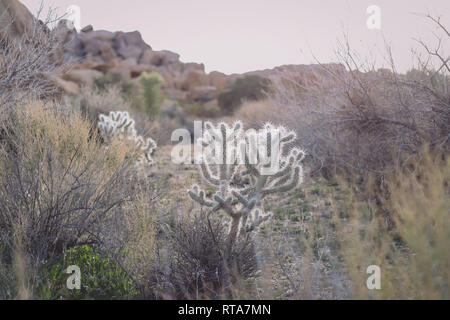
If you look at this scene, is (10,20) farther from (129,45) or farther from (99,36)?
(129,45)

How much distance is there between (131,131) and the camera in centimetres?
968

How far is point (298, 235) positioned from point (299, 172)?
132 centimetres

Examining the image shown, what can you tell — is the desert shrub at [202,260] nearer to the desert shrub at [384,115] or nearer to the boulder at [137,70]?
the desert shrub at [384,115]

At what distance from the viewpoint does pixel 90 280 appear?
354cm

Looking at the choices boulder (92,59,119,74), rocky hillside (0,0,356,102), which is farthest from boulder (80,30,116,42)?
boulder (92,59,119,74)

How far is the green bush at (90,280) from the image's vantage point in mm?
3295

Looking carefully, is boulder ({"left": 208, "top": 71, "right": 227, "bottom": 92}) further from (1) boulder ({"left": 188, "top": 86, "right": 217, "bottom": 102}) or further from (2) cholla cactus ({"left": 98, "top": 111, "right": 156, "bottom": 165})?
(2) cholla cactus ({"left": 98, "top": 111, "right": 156, "bottom": 165})

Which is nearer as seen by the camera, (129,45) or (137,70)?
(137,70)

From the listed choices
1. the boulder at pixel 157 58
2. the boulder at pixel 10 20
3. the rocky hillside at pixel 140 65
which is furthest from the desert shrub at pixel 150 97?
the boulder at pixel 157 58

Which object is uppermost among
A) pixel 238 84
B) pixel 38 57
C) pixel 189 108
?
pixel 238 84

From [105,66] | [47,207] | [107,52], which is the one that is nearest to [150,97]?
[47,207]

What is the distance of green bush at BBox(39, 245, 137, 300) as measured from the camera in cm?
329
